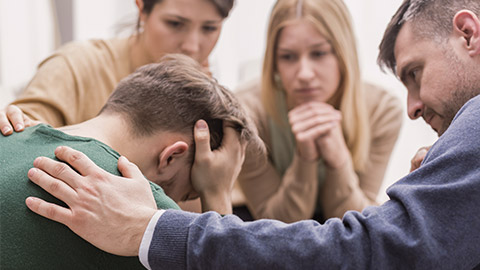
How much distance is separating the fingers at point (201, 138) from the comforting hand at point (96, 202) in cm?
20

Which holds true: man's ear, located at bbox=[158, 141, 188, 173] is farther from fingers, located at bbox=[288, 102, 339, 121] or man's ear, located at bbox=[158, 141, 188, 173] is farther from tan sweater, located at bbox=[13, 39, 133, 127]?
fingers, located at bbox=[288, 102, 339, 121]

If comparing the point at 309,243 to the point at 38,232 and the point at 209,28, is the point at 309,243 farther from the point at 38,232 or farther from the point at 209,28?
the point at 209,28

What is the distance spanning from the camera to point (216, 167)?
1160mm

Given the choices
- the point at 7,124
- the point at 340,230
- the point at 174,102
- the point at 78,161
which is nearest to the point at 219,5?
the point at 174,102

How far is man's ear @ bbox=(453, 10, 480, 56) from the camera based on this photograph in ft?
3.22

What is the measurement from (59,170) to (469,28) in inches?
28.4

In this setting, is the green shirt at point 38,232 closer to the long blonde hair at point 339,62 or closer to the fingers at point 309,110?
the fingers at point 309,110

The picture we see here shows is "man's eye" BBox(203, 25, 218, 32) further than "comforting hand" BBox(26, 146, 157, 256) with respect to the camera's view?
Yes

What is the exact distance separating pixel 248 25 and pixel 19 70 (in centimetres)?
116

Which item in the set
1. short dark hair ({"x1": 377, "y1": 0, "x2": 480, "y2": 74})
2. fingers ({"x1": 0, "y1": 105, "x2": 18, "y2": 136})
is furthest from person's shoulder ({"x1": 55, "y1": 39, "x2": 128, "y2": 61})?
short dark hair ({"x1": 377, "y1": 0, "x2": 480, "y2": 74})

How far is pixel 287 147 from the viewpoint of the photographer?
209cm

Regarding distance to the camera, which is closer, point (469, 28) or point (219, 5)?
point (469, 28)

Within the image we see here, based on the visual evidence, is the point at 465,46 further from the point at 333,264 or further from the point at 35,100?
the point at 35,100

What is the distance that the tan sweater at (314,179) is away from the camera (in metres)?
1.96
